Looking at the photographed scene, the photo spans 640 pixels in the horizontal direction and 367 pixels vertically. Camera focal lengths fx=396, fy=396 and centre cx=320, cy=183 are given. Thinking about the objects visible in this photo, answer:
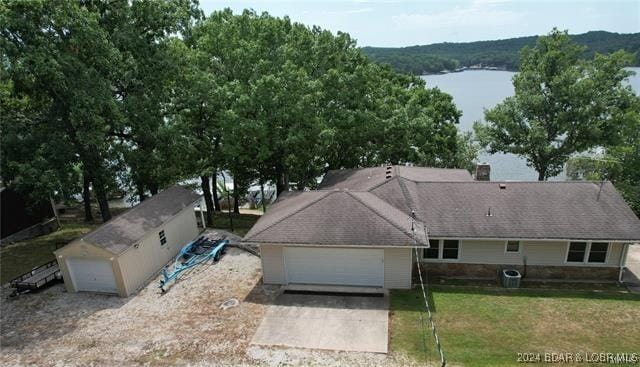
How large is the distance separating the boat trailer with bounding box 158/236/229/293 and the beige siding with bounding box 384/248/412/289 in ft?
27.3

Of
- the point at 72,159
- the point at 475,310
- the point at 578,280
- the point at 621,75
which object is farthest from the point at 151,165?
the point at 621,75

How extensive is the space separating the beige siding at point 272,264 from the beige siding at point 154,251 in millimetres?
5208

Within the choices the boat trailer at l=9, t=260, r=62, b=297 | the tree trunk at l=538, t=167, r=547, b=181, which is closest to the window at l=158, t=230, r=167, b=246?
the boat trailer at l=9, t=260, r=62, b=297

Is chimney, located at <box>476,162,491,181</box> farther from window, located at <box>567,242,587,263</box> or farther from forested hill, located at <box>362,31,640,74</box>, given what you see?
forested hill, located at <box>362,31,640,74</box>

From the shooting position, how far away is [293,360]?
11.8 m

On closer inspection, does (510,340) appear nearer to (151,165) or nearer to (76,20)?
(151,165)

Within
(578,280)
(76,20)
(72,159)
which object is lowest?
(578,280)

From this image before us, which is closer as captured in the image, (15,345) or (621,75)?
(15,345)

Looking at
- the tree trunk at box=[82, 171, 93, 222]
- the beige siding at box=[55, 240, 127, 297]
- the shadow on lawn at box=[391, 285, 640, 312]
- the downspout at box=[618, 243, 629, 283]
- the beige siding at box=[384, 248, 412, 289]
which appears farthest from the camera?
the tree trunk at box=[82, 171, 93, 222]

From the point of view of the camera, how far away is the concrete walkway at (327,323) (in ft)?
41.1

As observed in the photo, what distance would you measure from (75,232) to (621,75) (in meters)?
38.0

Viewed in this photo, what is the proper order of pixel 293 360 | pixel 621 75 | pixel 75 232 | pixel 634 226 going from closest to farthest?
1. pixel 293 360
2. pixel 634 226
3. pixel 75 232
4. pixel 621 75

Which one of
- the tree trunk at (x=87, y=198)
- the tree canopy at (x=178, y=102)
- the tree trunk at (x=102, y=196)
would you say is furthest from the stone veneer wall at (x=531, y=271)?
the tree trunk at (x=87, y=198)

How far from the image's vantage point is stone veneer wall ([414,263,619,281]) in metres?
16.2
